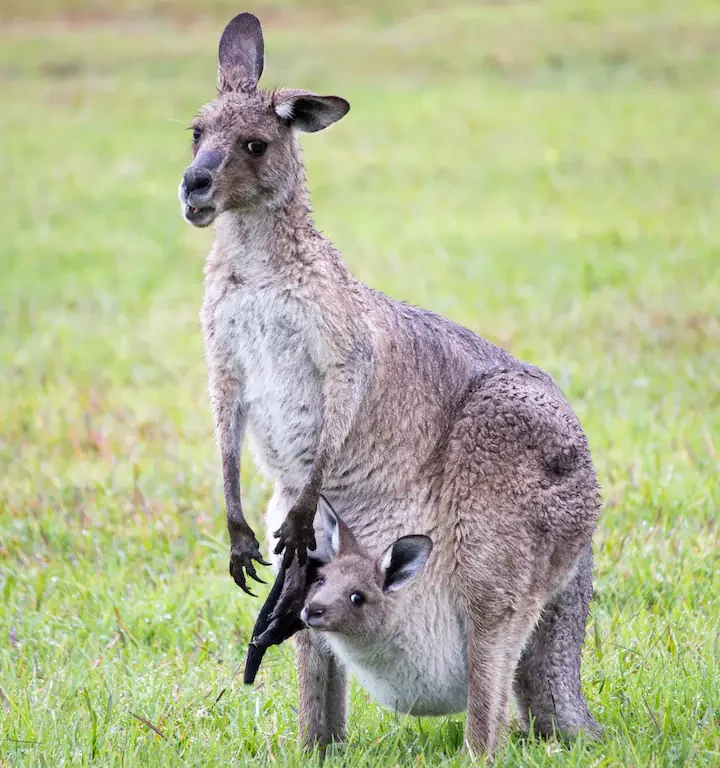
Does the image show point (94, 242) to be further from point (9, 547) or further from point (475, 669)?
point (475, 669)

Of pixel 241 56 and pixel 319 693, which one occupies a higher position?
pixel 241 56

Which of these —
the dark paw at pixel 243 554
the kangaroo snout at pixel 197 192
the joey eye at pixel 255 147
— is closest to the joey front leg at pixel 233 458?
the dark paw at pixel 243 554

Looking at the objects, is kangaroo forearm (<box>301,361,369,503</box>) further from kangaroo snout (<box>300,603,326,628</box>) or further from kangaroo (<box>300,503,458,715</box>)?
kangaroo snout (<box>300,603,326,628</box>)

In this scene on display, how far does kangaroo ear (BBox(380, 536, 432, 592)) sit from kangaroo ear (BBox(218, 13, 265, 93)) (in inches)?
59.6

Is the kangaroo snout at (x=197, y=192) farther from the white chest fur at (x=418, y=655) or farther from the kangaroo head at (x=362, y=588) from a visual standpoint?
the white chest fur at (x=418, y=655)

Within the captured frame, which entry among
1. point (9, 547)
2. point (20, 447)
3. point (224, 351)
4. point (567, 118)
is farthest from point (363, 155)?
point (224, 351)

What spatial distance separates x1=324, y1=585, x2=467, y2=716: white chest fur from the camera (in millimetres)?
4082

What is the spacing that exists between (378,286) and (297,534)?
23.3ft

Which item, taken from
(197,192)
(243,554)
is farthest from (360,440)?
(197,192)

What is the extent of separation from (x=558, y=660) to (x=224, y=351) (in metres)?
1.41

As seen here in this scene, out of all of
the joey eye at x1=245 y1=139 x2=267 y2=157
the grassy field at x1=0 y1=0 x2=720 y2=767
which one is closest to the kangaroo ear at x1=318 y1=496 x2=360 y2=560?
the grassy field at x1=0 y1=0 x2=720 y2=767

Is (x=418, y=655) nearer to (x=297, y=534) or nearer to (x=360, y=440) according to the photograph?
(x=297, y=534)

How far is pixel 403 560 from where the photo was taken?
4047mm

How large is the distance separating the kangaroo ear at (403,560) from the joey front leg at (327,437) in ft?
0.83
